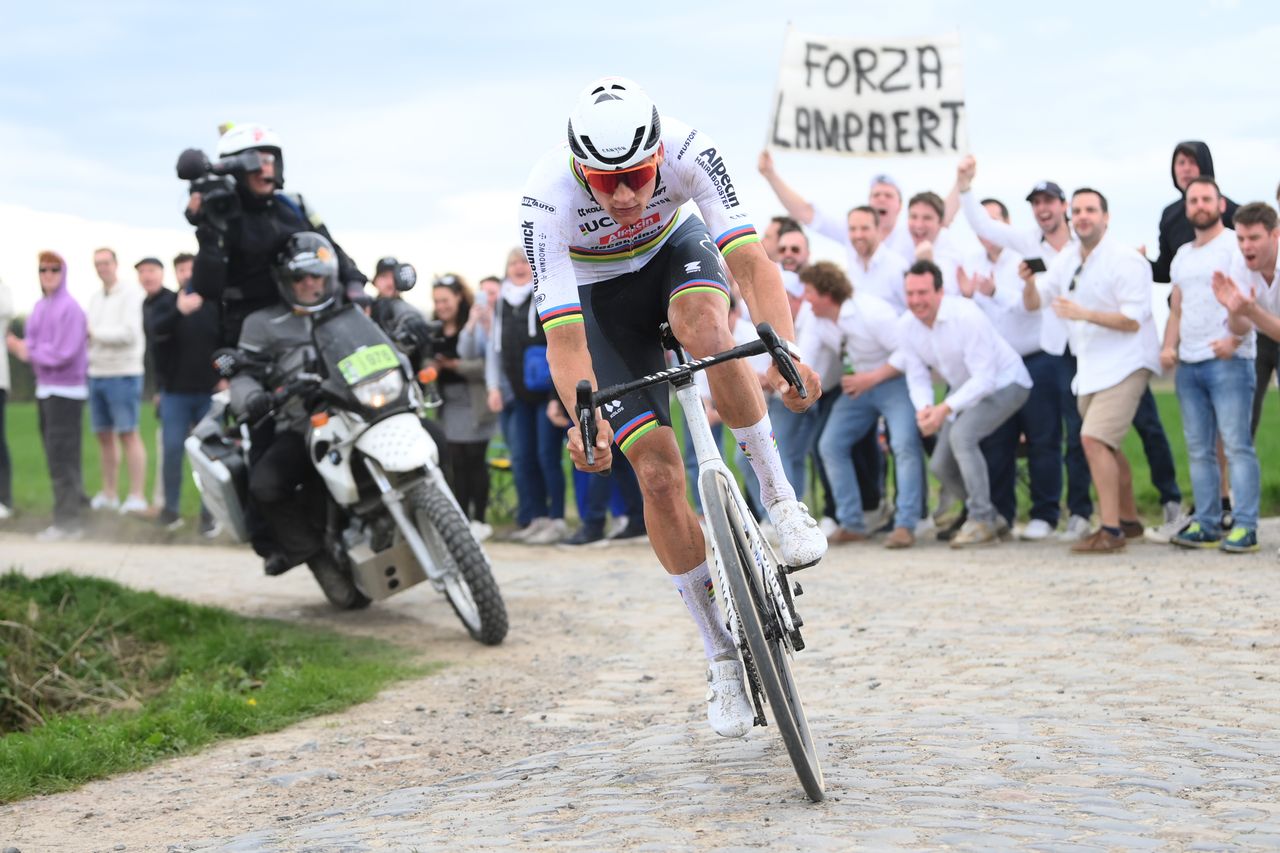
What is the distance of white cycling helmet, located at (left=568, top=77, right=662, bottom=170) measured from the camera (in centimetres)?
569

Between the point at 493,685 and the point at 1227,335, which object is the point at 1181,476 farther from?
the point at 493,685

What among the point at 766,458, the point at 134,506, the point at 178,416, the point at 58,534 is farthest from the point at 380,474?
the point at 134,506

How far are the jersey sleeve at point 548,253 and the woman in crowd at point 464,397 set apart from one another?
9136mm

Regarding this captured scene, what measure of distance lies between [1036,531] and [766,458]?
24.1 ft

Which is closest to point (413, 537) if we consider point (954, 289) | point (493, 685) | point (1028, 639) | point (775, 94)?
point (493, 685)

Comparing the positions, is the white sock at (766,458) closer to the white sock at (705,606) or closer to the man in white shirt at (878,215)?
the white sock at (705,606)

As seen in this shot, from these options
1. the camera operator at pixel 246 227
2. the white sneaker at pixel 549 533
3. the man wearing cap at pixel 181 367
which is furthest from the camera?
the man wearing cap at pixel 181 367

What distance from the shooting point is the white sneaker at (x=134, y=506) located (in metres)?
17.9

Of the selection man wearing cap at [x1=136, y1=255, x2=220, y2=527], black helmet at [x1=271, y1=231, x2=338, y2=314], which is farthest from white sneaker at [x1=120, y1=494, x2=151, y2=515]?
black helmet at [x1=271, y1=231, x2=338, y2=314]

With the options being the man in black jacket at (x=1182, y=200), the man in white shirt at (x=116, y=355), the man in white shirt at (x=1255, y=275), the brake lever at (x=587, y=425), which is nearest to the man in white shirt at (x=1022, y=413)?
the man in black jacket at (x=1182, y=200)

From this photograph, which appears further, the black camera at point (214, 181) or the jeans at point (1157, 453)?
the jeans at point (1157, 453)

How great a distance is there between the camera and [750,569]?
5.87 m

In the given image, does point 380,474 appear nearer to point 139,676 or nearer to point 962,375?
point 139,676

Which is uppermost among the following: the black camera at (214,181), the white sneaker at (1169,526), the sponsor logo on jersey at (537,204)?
the black camera at (214,181)
